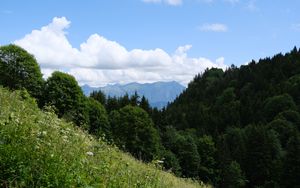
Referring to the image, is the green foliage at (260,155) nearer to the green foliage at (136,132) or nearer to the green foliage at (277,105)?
the green foliage at (136,132)

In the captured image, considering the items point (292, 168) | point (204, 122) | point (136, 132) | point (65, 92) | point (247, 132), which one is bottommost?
point (292, 168)

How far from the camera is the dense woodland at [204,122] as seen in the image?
52.3 m

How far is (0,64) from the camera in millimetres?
51188

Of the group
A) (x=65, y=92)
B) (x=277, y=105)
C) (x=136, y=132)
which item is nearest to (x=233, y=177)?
(x=136, y=132)

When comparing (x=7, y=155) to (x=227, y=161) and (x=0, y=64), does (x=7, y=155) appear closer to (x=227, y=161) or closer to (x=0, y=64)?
(x=0, y=64)

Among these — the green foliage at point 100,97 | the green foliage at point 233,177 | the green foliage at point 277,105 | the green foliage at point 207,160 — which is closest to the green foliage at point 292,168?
the green foliage at point 233,177

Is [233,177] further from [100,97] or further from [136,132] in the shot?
[100,97]

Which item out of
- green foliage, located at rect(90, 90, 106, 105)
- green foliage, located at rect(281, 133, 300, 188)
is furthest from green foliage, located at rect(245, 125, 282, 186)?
green foliage, located at rect(90, 90, 106, 105)

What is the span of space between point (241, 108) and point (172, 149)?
71.1m

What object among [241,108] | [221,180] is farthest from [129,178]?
[241,108]

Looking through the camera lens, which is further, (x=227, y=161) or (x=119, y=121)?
(x=227, y=161)

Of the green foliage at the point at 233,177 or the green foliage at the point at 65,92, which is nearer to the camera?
the green foliage at the point at 65,92

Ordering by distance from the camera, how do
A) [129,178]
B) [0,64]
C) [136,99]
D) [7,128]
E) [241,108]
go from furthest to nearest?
[241,108] < [136,99] < [0,64] < [129,178] < [7,128]

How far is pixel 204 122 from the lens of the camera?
15988cm
